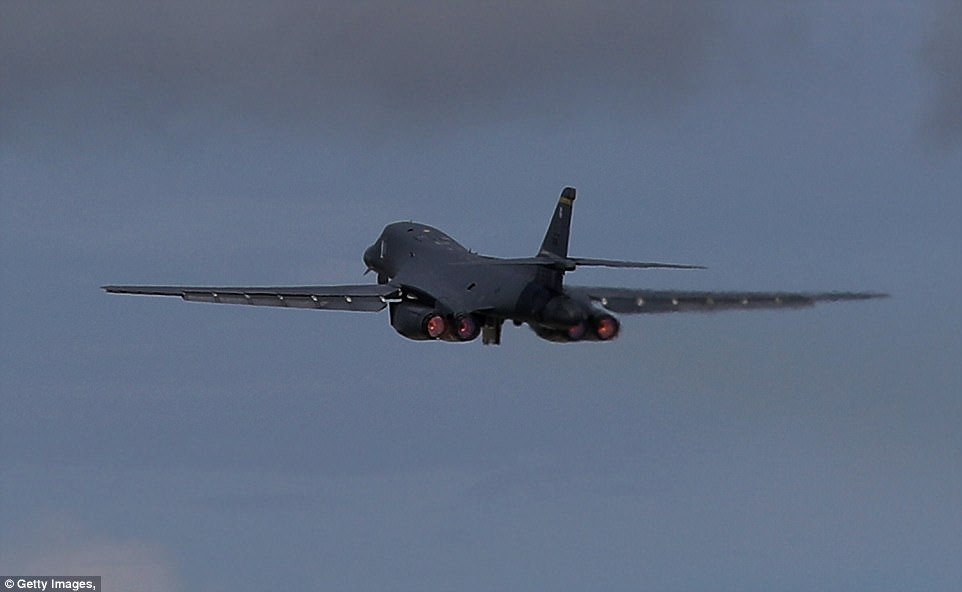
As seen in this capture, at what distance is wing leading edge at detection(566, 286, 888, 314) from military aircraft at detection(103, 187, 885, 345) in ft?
0.13

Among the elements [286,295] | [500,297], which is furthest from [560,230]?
[286,295]

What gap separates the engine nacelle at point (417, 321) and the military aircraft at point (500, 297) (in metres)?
0.04

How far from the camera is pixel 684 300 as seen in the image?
85.6 metres

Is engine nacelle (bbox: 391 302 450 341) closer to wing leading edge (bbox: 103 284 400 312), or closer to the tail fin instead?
wing leading edge (bbox: 103 284 400 312)

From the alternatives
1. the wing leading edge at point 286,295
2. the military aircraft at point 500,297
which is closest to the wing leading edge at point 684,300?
the military aircraft at point 500,297

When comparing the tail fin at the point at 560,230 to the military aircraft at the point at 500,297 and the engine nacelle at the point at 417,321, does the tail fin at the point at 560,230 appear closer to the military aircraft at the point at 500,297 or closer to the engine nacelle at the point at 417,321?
the military aircraft at the point at 500,297

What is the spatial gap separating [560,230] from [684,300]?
243 inches

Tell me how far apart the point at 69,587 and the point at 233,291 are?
1638 cm

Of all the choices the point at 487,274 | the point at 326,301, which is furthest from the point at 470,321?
the point at 326,301

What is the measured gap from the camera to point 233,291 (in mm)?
92375

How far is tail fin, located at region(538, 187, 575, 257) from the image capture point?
288 feet

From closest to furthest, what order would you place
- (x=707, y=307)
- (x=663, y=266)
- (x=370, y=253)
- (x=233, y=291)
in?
(x=663, y=266) → (x=707, y=307) → (x=233, y=291) → (x=370, y=253)

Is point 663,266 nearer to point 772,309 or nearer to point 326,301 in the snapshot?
point 772,309

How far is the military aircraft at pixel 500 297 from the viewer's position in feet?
280
